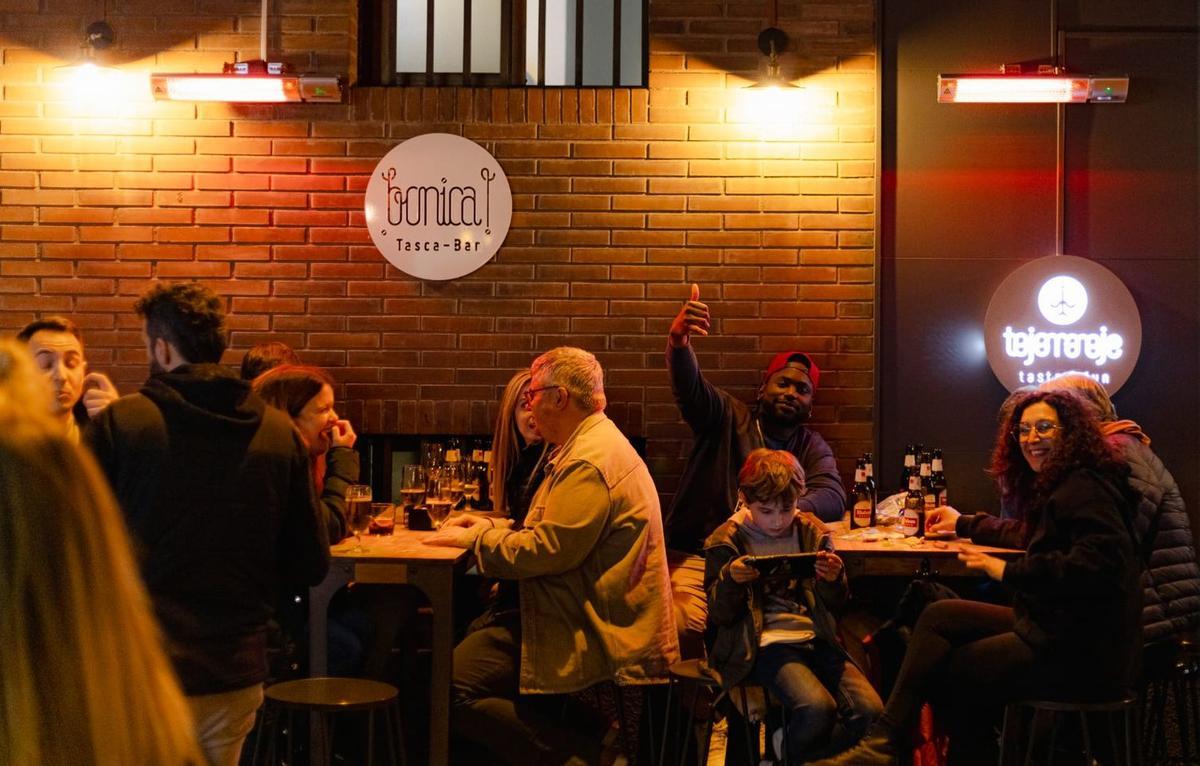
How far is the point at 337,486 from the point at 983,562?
2621 millimetres

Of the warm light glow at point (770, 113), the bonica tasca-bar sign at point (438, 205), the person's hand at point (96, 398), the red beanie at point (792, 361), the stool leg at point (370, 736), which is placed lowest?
the stool leg at point (370, 736)

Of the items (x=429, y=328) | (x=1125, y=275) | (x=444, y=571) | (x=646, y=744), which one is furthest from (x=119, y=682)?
(x=1125, y=275)

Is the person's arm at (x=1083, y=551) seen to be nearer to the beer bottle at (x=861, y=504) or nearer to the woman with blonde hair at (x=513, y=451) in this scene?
the beer bottle at (x=861, y=504)

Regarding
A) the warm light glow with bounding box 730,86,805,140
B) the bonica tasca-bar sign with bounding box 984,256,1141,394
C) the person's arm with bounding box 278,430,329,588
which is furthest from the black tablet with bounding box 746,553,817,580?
the warm light glow with bounding box 730,86,805,140

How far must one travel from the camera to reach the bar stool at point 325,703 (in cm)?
439

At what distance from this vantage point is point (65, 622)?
1.11 meters

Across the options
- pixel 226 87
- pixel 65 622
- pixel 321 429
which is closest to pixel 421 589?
pixel 321 429

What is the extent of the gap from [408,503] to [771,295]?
225 cm

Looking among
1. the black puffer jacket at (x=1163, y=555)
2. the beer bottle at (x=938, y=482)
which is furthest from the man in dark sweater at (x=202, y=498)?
the beer bottle at (x=938, y=482)

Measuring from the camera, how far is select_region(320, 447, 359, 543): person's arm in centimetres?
518

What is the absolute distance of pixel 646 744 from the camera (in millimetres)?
5566

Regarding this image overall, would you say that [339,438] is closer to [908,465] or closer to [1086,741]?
[908,465]

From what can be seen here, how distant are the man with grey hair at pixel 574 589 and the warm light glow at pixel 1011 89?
250 centimetres

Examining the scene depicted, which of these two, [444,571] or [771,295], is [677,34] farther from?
[444,571]
